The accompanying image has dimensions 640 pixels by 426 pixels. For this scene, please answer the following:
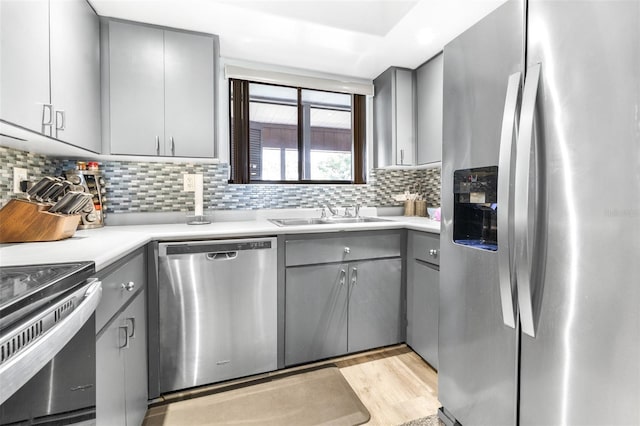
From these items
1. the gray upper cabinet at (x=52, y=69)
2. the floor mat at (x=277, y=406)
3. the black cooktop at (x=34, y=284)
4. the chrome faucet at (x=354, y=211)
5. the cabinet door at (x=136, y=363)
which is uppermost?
the gray upper cabinet at (x=52, y=69)

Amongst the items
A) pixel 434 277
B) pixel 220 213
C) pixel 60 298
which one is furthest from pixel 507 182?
pixel 220 213

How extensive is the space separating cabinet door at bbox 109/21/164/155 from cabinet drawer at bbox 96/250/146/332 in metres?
0.77

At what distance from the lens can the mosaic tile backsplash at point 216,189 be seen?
209 centimetres

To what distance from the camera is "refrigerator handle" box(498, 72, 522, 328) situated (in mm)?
1026

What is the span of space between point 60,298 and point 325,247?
140 centimetres

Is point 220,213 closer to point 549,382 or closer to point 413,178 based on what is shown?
point 413,178

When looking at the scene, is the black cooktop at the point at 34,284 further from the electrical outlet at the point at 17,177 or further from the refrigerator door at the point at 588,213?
the refrigerator door at the point at 588,213

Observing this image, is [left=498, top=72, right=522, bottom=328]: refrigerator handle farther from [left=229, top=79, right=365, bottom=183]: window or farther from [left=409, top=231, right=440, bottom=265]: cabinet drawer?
[left=229, top=79, right=365, bottom=183]: window

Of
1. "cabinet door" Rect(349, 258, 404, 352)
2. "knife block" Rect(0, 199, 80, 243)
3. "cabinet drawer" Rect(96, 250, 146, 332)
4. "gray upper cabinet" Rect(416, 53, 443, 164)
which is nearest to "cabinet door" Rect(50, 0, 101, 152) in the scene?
"knife block" Rect(0, 199, 80, 243)

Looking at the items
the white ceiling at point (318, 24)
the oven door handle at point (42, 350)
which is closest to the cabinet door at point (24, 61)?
the white ceiling at point (318, 24)

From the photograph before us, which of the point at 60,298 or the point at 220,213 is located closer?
the point at 60,298

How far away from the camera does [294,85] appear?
2486 millimetres

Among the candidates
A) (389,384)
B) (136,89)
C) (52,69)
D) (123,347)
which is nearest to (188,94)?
(136,89)

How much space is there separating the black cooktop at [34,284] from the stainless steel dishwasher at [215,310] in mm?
774
